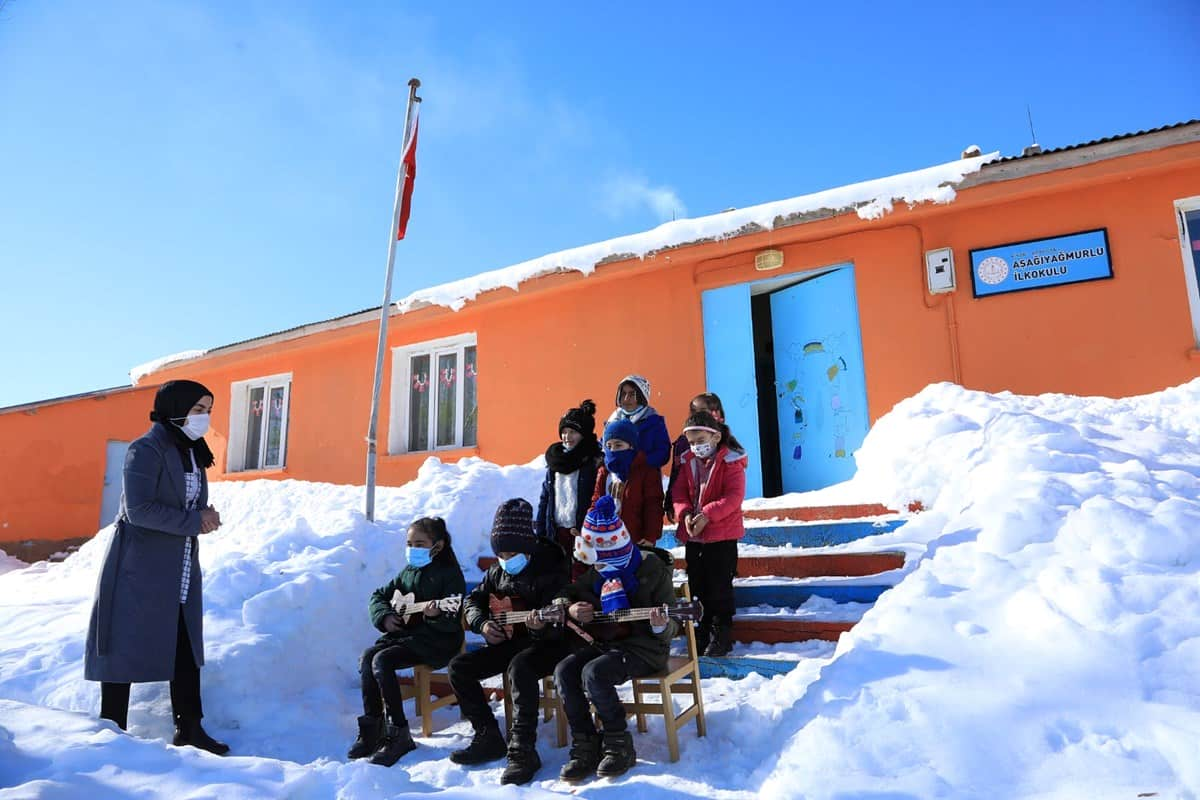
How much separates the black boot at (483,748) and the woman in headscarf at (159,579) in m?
1.23

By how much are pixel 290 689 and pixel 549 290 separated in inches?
211

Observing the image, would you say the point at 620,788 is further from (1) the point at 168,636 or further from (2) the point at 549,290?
(2) the point at 549,290

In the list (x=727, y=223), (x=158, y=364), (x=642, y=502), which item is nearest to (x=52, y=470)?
(x=158, y=364)

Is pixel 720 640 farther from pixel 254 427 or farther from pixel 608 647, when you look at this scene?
pixel 254 427

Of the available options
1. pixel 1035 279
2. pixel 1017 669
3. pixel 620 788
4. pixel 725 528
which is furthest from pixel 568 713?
pixel 1035 279

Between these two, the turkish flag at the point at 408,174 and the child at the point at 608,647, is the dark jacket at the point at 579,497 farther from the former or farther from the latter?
the turkish flag at the point at 408,174

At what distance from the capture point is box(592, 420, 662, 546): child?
436 centimetres

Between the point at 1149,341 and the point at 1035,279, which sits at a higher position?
the point at 1035,279

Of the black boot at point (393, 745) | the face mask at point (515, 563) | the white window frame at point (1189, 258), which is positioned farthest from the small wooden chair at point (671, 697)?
the white window frame at point (1189, 258)

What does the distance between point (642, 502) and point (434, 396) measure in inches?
248

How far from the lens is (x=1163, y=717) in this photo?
2.57m

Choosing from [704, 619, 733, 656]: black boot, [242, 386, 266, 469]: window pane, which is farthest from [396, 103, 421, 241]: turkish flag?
[242, 386, 266, 469]: window pane

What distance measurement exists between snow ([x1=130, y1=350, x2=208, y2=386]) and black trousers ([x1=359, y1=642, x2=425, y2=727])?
392 inches

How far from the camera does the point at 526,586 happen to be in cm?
389
